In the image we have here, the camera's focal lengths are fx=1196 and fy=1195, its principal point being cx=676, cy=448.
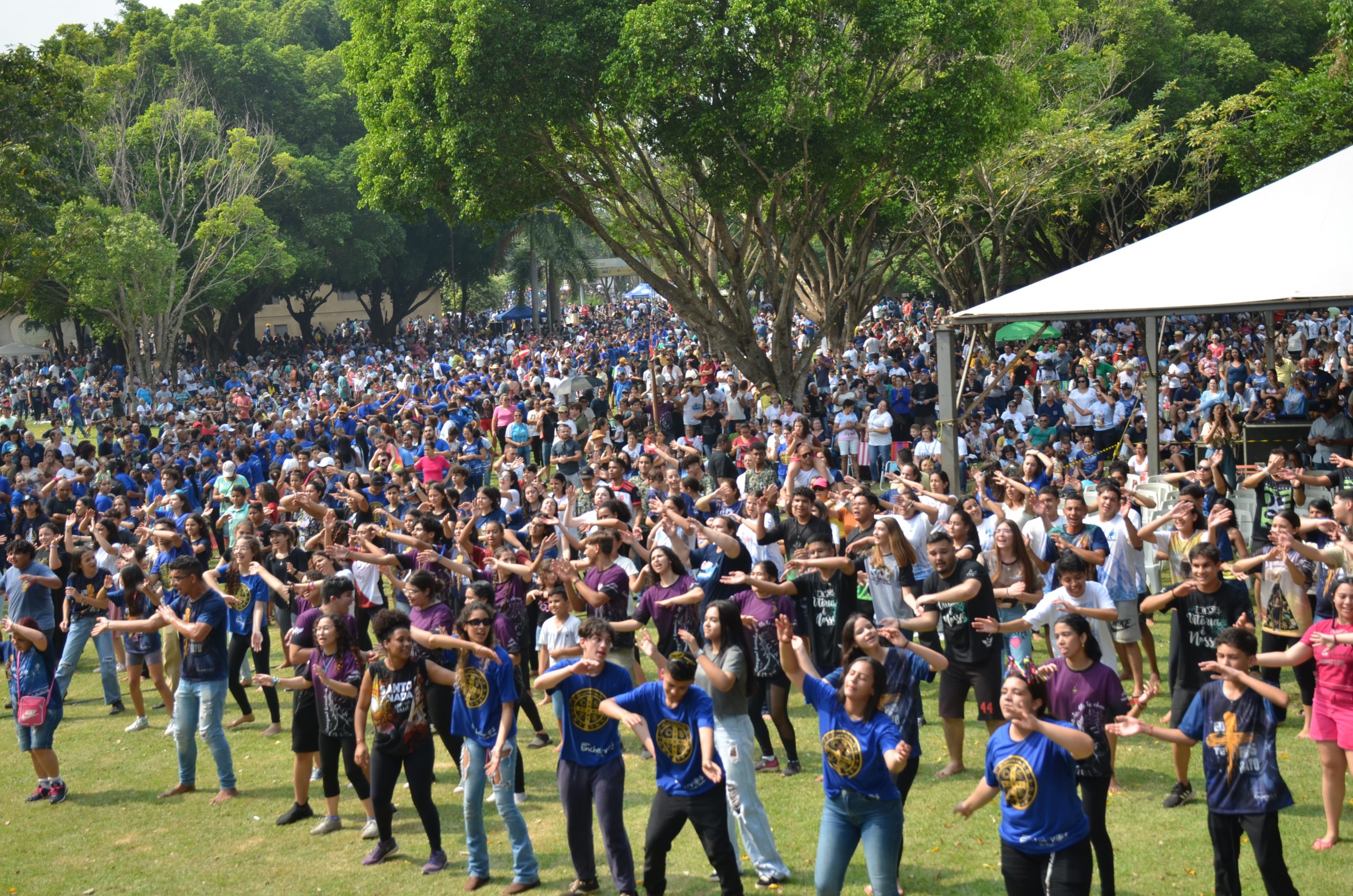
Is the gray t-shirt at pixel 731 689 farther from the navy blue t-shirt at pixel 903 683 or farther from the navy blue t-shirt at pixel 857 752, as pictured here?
the navy blue t-shirt at pixel 857 752

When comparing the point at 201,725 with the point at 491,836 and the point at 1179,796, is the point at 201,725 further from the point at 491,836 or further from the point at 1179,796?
the point at 1179,796

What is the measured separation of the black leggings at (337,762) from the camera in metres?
7.47

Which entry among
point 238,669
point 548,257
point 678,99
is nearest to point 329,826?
point 238,669

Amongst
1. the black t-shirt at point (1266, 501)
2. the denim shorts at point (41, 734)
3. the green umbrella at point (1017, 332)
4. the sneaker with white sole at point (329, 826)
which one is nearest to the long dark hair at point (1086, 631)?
the sneaker with white sole at point (329, 826)

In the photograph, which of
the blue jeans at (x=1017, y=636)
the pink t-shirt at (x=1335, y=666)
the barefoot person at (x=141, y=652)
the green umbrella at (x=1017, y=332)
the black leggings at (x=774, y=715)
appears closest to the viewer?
the pink t-shirt at (x=1335, y=666)

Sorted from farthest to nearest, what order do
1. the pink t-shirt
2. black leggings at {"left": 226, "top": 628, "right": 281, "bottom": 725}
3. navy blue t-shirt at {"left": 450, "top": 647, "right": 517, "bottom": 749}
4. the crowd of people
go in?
black leggings at {"left": 226, "top": 628, "right": 281, "bottom": 725} < navy blue t-shirt at {"left": 450, "top": 647, "right": 517, "bottom": 749} < the pink t-shirt < the crowd of people

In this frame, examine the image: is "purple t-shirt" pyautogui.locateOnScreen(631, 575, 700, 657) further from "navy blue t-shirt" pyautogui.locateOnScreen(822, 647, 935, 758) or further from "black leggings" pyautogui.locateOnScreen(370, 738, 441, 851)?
"navy blue t-shirt" pyautogui.locateOnScreen(822, 647, 935, 758)

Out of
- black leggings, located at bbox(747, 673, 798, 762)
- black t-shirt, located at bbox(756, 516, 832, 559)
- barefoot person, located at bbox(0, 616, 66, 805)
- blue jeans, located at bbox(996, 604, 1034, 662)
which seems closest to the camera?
black leggings, located at bbox(747, 673, 798, 762)

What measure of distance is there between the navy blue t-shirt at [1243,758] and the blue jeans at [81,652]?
809 cm

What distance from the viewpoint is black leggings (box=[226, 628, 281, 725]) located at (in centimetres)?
973

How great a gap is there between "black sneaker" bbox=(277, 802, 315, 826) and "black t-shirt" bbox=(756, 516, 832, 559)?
12.3 ft

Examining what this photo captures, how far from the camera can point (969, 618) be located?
7.45m

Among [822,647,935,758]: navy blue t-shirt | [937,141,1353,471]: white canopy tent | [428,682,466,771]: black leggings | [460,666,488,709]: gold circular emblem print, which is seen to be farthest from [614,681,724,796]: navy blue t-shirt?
[937,141,1353,471]: white canopy tent

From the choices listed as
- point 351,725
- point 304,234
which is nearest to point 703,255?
point 351,725
